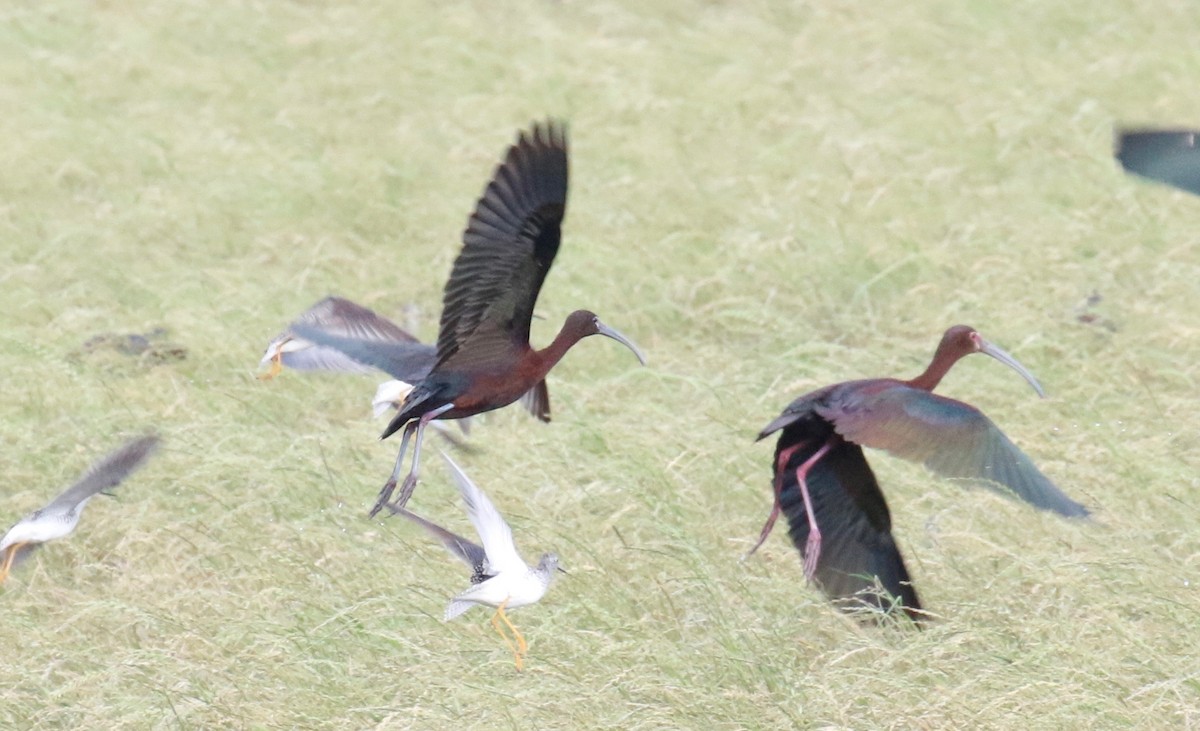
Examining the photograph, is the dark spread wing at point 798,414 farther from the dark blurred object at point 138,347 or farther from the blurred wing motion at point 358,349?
the dark blurred object at point 138,347

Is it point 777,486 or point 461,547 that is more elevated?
point 777,486

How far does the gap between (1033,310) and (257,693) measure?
3.77 metres

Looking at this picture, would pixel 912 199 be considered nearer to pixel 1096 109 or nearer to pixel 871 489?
pixel 1096 109

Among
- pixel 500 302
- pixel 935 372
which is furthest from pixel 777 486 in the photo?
pixel 500 302

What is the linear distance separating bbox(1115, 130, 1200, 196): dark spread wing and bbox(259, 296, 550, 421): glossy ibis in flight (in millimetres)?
1936

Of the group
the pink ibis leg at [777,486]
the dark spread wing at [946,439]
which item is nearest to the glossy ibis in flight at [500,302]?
the pink ibis leg at [777,486]

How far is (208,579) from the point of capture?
474cm

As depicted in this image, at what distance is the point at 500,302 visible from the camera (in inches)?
176

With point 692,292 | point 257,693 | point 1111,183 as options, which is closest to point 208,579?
point 257,693

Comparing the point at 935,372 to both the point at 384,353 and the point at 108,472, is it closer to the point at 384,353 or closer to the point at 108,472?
the point at 384,353

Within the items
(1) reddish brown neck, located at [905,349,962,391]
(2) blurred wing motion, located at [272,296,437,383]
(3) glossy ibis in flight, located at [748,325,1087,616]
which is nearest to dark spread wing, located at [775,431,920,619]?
(3) glossy ibis in flight, located at [748,325,1087,616]

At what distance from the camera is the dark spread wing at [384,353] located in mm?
4883

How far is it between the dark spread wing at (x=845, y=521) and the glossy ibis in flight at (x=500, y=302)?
0.58 m

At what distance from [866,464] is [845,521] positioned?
6.2 inches
